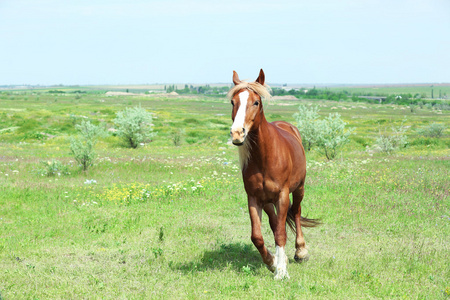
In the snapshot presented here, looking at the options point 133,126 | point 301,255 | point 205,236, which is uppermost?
point 133,126

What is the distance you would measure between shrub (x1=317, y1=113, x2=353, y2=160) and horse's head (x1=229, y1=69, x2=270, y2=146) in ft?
57.7

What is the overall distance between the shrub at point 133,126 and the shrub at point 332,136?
14.0 metres

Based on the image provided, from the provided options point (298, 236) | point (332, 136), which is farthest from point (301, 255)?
point (332, 136)

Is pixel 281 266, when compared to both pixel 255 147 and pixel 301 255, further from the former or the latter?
pixel 255 147

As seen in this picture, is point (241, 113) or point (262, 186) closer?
point (241, 113)

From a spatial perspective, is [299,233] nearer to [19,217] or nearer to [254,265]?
[254,265]

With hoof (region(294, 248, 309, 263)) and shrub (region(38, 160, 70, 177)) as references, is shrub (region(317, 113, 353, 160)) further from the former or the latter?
hoof (region(294, 248, 309, 263))

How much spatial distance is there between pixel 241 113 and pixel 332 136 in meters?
19.4

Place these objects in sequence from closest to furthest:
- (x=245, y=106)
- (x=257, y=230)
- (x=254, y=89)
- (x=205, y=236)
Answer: (x=245, y=106), (x=254, y=89), (x=257, y=230), (x=205, y=236)

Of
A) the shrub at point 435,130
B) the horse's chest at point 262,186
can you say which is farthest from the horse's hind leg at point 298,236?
the shrub at point 435,130

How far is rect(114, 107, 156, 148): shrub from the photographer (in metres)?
30.0

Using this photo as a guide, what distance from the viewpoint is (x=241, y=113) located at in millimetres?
5473

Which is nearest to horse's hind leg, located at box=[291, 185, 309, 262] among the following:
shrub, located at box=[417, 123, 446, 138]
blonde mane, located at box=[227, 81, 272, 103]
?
blonde mane, located at box=[227, 81, 272, 103]

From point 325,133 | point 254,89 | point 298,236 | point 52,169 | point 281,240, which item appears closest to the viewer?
point 254,89
